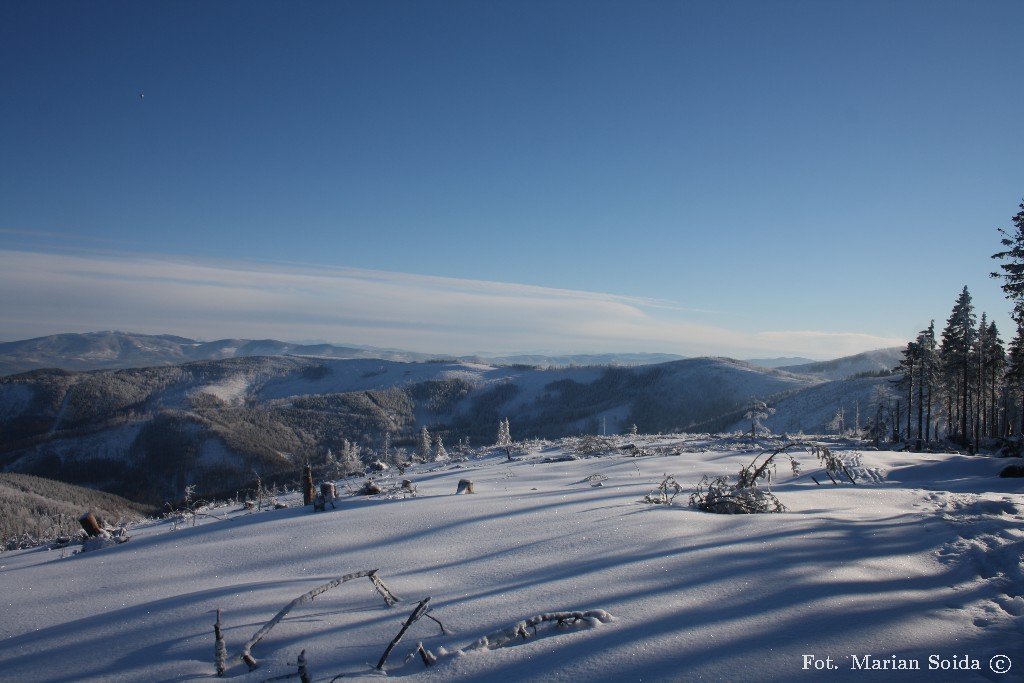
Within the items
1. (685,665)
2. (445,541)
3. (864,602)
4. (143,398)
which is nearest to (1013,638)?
(864,602)

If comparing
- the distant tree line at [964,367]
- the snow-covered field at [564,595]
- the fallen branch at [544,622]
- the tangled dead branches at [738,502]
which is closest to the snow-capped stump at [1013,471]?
the snow-covered field at [564,595]

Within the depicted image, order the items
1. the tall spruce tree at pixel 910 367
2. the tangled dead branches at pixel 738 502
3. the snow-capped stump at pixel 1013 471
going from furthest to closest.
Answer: the tall spruce tree at pixel 910 367 → the snow-capped stump at pixel 1013 471 → the tangled dead branches at pixel 738 502

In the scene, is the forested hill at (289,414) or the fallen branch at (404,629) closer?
the fallen branch at (404,629)

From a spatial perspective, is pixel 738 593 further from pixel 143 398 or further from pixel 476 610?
pixel 143 398

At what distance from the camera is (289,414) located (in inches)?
4892

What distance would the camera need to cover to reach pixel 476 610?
289 cm

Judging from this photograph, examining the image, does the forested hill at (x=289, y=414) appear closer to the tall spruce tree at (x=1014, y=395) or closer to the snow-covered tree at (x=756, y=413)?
the tall spruce tree at (x=1014, y=395)

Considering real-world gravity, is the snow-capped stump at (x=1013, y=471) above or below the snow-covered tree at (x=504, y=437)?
above

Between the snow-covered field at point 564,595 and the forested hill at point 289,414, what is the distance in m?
58.7

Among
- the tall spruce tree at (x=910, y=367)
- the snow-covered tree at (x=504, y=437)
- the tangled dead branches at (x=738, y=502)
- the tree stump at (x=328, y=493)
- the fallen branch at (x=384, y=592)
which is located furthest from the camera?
the tall spruce tree at (x=910, y=367)

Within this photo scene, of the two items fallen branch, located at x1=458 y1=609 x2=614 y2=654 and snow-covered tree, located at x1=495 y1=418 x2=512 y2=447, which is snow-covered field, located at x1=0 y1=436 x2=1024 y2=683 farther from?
snow-covered tree, located at x1=495 y1=418 x2=512 y2=447

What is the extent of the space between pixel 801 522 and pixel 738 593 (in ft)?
6.53

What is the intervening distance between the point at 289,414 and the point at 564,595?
134203 millimetres

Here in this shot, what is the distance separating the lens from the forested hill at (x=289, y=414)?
308 feet
